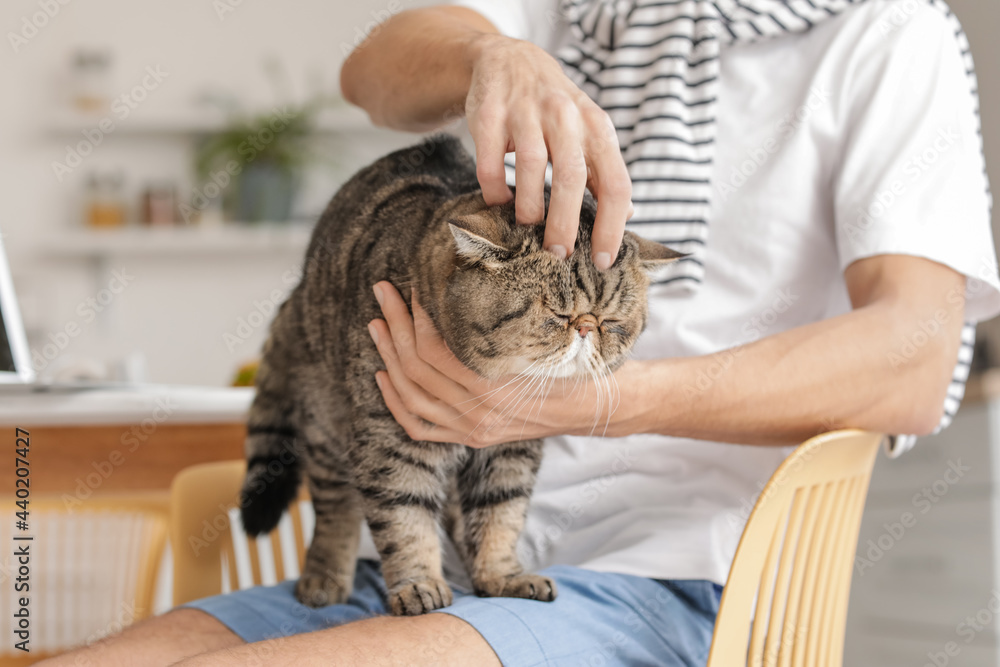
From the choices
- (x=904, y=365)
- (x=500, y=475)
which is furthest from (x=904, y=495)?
(x=500, y=475)

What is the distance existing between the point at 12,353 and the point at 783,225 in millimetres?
1315

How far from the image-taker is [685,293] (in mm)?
1039

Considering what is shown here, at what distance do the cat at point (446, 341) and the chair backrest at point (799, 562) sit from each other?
0.20 meters

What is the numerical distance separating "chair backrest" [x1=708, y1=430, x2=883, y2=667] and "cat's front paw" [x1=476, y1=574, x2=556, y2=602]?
7.6 inches

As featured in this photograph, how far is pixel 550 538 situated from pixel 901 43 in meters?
0.79

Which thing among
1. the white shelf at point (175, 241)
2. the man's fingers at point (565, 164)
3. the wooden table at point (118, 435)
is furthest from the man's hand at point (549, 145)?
the white shelf at point (175, 241)

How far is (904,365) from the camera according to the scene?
910 millimetres

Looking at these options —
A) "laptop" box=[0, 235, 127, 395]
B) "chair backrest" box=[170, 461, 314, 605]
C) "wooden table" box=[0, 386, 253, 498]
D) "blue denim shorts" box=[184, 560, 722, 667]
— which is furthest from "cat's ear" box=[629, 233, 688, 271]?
"laptop" box=[0, 235, 127, 395]

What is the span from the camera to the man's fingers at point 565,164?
723mm

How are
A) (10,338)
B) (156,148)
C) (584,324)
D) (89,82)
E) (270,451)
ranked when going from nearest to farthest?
(584,324) → (270,451) → (10,338) → (89,82) → (156,148)

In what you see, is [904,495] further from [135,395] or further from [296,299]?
[135,395]

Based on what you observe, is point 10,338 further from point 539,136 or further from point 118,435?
point 539,136

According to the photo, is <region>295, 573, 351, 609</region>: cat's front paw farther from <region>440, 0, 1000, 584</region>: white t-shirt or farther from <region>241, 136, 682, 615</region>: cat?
<region>440, 0, 1000, 584</region>: white t-shirt

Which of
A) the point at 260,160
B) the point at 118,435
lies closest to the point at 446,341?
the point at 118,435
